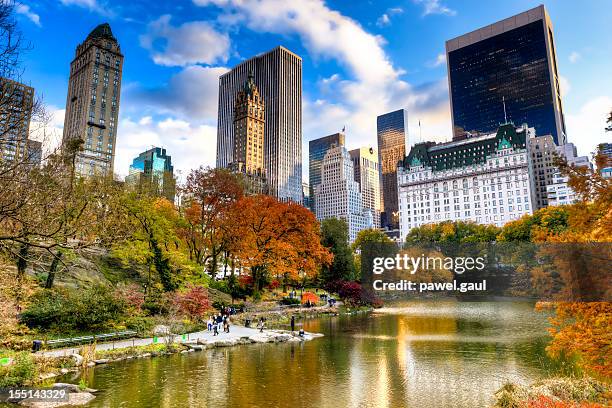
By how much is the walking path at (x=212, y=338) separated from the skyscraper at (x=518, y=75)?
155 metres

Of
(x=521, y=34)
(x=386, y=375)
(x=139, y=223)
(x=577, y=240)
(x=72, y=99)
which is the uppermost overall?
(x=521, y=34)

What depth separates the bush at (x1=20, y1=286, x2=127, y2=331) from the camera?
88.6 feet

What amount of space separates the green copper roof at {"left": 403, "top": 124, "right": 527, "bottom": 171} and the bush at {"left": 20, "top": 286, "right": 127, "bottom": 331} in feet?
424

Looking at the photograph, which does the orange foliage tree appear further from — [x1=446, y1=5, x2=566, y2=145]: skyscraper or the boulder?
[x1=446, y1=5, x2=566, y2=145]: skyscraper

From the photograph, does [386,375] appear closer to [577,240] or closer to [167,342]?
[577,240]

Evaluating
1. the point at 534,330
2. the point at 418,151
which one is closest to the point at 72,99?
the point at 418,151

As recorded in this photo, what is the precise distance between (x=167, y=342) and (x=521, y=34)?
678 feet

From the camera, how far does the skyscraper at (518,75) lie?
585 feet

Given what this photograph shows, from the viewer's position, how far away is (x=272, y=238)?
51.6 m

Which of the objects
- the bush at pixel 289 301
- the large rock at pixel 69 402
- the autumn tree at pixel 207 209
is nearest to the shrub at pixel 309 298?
the bush at pixel 289 301

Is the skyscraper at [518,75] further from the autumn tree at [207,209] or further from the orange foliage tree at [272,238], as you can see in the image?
the autumn tree at [207,209]

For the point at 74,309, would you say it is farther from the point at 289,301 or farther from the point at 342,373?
the point at 289,301

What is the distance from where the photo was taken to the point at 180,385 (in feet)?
62.4

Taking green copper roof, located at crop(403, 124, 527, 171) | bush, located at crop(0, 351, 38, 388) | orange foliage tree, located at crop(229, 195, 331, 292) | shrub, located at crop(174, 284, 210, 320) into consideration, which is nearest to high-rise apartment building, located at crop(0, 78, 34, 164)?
bush, located at crop(0, 351, 38, 388)
